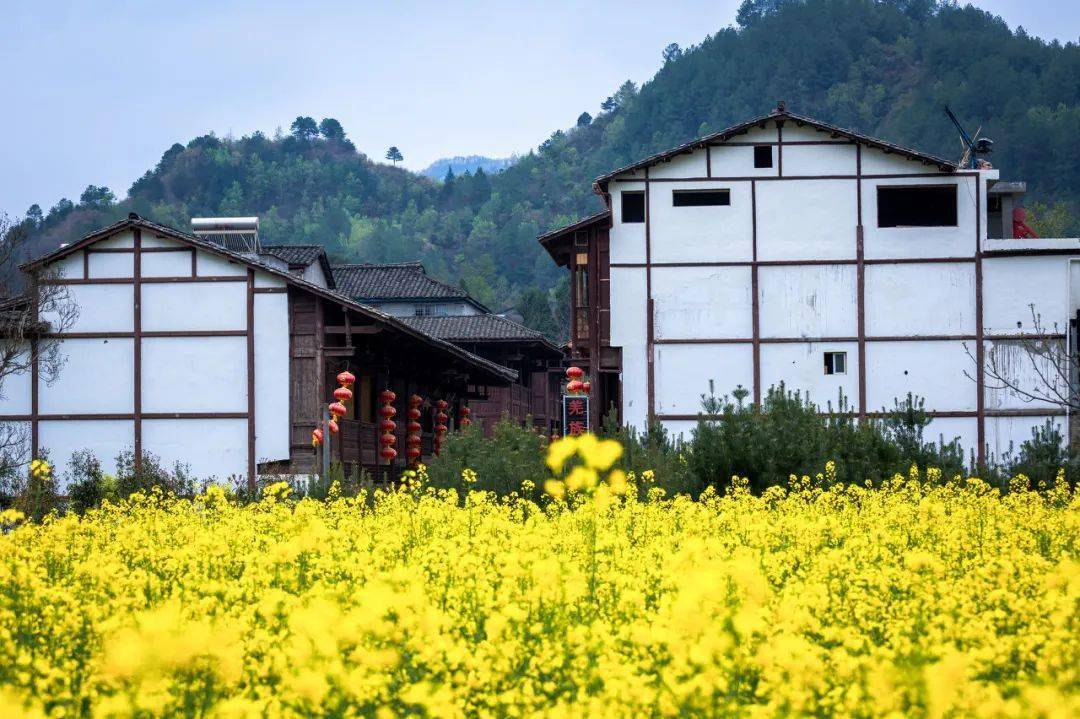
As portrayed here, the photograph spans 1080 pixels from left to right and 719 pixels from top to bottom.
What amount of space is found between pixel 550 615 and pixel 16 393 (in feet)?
76.0

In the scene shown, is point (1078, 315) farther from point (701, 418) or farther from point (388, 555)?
point (388, 555)

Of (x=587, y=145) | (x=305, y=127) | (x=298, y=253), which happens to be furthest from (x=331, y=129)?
(x=298, y=253)

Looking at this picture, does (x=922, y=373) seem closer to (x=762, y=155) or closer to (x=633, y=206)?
(x=762, y=155)

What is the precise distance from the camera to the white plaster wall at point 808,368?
32.0m

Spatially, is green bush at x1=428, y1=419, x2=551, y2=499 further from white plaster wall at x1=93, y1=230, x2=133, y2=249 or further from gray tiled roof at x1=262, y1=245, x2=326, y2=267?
gray tiled roof at x1=262, y1=245, x2=326, y2=267

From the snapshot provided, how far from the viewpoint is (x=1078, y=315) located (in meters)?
32.1

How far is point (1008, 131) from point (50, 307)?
76.5 meters

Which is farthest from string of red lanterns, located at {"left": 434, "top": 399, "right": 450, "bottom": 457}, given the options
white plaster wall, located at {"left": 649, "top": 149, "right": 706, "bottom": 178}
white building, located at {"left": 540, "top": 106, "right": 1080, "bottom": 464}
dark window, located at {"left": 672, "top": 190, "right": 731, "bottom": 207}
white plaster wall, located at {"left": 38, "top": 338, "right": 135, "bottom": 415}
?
white plaster wall, located at {"left": 38, "top": 338, "right": 135, "bottom": 415}

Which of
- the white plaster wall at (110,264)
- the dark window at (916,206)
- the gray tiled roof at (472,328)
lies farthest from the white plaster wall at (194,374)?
the gray tiled roof at (472,328)

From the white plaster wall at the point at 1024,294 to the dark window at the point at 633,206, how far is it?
7.65 meters

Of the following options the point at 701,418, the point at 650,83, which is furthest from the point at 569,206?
the point at 701,418

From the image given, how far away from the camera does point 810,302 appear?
32.2m

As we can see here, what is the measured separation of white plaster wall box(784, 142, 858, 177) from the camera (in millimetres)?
32562

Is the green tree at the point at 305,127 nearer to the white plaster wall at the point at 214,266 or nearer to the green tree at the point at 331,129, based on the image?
the green tree at the point at 331,129
